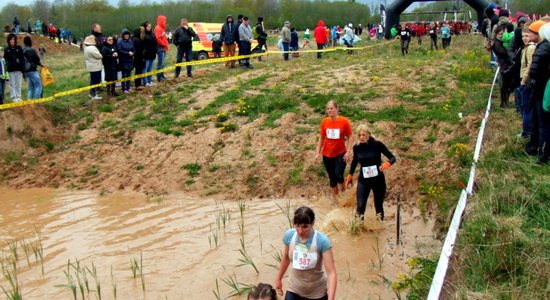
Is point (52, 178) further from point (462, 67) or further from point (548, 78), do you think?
point (462, 67)

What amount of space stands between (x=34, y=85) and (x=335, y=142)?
30.2 ft

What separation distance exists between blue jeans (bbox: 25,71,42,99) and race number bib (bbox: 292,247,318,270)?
11932mm

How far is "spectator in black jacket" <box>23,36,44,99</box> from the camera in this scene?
14.6 metres

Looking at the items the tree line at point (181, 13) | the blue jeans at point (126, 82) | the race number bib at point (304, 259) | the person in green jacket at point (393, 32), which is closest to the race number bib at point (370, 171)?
the race number bib at point (304, 259)

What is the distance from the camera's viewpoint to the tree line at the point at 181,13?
83.4 metres

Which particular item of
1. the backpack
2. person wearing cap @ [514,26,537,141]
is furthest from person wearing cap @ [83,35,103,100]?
person wearing cap @ [514,26,537,141]

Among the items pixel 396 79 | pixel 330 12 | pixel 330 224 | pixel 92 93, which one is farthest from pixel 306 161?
pixel 330 12

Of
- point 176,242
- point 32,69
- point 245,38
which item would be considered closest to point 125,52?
point 32,69

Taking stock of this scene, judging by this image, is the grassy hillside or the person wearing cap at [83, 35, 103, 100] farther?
the person wearing cap at [83, 35, 103, 100]

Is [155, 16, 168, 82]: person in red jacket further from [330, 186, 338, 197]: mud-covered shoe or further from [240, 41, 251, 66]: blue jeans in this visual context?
[330, 186, 338, 197]: mud-covered shoe

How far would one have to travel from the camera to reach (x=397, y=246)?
8.17 m

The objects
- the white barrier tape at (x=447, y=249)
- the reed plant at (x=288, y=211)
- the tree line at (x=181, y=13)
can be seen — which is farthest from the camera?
the tree line at (x=181, y=13)

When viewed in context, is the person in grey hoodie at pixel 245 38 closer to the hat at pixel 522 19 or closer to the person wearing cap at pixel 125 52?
the person wearing cap at pixel 125 52

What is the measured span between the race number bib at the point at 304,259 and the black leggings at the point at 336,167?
15.5 feet
